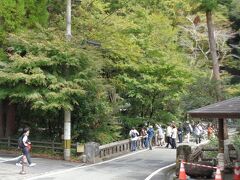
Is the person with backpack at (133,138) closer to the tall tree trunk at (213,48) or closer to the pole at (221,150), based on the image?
the tall tree trunk at (213,48)

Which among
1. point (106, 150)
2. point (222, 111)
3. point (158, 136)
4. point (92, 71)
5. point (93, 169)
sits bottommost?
point (93, 169)

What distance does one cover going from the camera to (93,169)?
65.9 feet

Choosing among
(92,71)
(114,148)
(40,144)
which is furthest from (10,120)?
(92,71)

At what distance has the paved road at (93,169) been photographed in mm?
17555

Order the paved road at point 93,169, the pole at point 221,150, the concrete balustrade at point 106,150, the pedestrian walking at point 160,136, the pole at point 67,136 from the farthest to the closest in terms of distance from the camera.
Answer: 1. the pedestrian walking at point 160,136
2. the pole at point 67,136
3. the concrete balustrade at point 106,150
4. the paved road at point 93,169
5. the pole at point 221,150

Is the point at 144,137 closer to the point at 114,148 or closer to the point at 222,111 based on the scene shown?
the point at 114,148

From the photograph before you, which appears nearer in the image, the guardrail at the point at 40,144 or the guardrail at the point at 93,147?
the guardrail at the point at 93,147

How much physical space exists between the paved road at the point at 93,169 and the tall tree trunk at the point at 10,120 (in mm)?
4984

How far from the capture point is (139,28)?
34719mm

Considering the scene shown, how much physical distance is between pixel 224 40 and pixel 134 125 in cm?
2372

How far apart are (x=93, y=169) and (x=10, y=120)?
8181 millimetres

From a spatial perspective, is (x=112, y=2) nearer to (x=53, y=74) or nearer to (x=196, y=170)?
(x=53, y=74)

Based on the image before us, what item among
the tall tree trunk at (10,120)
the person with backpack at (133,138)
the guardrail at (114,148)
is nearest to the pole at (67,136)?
the guardrail at (114,148)

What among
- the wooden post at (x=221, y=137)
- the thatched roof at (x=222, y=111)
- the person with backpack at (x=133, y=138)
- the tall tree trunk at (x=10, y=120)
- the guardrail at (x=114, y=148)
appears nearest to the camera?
the thatched roof at (x=222, y=111)
